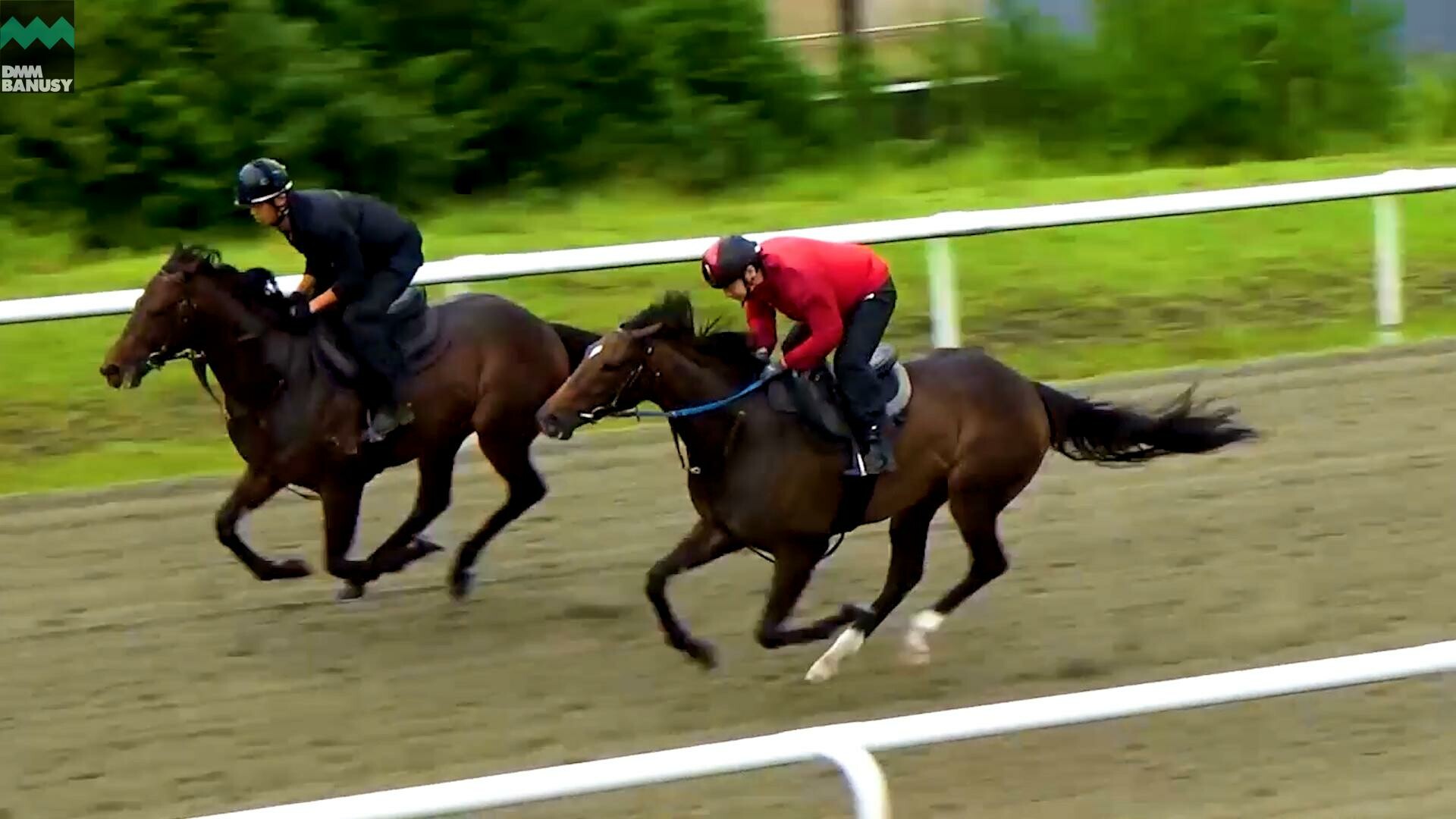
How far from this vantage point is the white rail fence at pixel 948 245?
887 centimetres

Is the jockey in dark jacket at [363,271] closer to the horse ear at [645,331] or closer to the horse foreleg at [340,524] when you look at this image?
the horse foreleg at [340,524]

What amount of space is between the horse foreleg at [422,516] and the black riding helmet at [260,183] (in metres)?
1.11

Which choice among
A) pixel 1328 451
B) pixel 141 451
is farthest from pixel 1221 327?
pixel 141 451

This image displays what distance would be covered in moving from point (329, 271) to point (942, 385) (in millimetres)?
2159

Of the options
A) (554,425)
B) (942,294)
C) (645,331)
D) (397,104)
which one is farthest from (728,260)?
(397,104)

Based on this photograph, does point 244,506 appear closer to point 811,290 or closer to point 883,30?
point 811,290

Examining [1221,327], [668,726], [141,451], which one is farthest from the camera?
[1221,327]

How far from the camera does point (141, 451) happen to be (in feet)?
31.6

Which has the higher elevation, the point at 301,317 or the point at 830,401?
the point at 301,317

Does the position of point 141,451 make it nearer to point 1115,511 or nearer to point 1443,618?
point 1115,511

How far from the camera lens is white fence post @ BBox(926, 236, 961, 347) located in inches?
386

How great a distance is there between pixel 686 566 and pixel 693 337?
26.9 inches

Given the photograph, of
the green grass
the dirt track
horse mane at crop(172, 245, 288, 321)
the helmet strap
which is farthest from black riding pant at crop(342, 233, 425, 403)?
the green grass

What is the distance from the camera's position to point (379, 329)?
7113 millimetres
